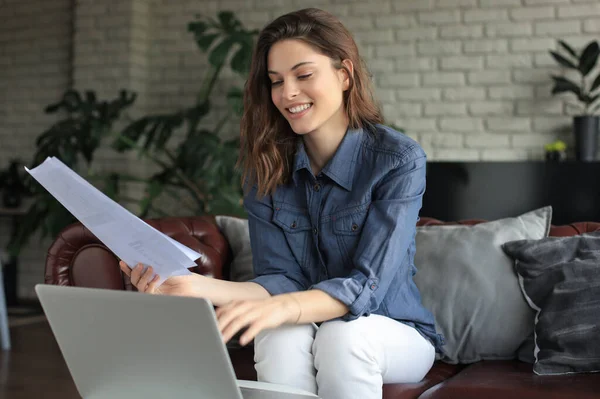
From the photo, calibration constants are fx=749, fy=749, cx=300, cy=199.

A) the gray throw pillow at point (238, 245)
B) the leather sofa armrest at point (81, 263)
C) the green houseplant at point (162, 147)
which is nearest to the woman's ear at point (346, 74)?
the gray throw pillow at point (238, 245)

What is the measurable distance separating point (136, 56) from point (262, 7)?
41.5 inches

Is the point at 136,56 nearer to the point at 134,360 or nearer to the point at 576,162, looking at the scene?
the point at 576,162

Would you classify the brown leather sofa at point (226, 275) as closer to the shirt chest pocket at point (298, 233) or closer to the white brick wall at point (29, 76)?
the shirt chest pocket at point (298, 233)

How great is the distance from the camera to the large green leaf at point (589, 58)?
4.43 metres

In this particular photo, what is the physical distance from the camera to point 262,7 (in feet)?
18.0

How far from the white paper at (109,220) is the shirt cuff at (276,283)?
404 millimetres

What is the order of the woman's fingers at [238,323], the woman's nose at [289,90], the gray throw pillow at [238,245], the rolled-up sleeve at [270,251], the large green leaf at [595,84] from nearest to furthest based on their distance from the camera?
the woman's fingers at [238,323] → the woman's nose at [289,90] → the rolled-up sleeve at [270,251] → the gray throw pillow at [238,245] → the large green leaf at [595,84]

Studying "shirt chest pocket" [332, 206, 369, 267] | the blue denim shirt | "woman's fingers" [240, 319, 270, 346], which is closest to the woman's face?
the blue denim shirt

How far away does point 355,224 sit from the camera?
1.77 m

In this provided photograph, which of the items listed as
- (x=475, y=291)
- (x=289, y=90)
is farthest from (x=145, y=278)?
(x=475, y=291)

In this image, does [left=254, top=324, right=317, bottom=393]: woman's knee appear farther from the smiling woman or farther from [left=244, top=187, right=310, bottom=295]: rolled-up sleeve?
[left=244, top=187, right=310, bottom=295]: rolled-up sleeve

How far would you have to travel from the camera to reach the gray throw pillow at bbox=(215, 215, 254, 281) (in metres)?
2.33

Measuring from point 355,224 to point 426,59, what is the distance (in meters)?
3.51

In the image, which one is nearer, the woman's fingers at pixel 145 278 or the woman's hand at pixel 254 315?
the woman's hand at pixel 254 315
